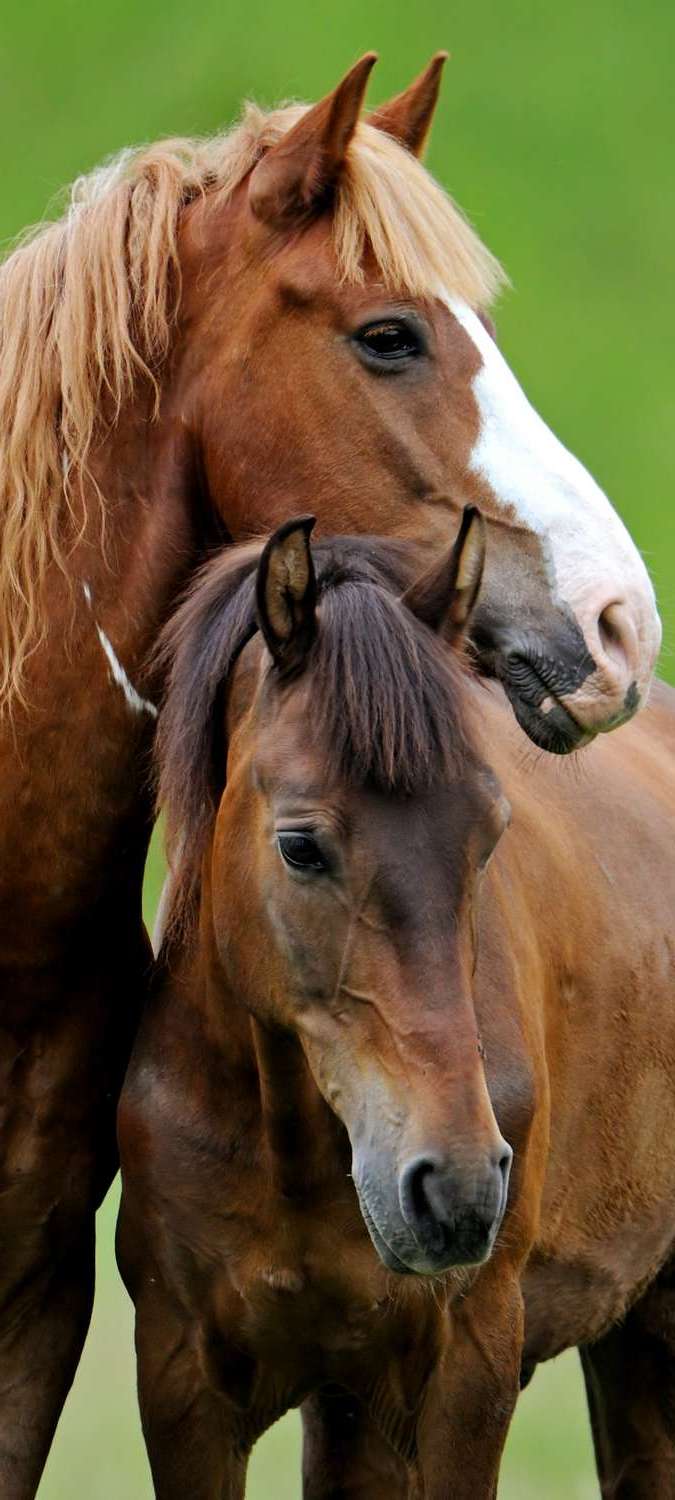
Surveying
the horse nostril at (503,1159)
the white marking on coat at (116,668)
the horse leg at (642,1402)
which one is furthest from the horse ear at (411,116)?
the horse leg at (642,1402)

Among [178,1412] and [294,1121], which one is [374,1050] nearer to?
[294,1121]

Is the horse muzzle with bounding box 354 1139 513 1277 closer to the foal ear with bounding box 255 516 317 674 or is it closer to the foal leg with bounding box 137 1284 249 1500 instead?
the foal ear with bounding box 255 516 317 674

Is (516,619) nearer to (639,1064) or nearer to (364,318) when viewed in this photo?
(364,318)

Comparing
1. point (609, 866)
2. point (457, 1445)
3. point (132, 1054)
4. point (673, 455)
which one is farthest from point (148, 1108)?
point (673, 455)

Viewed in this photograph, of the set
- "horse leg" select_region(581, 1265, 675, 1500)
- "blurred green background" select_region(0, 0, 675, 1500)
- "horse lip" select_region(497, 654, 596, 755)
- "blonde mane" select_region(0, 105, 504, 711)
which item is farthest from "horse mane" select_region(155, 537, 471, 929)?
"blurred green background" select_region(0, 0, 675, 1500)

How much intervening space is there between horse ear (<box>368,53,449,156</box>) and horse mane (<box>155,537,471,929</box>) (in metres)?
0.84

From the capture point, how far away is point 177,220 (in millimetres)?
3297

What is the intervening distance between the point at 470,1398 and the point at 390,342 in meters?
1.66

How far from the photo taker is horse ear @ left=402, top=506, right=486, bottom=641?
9.23 feet

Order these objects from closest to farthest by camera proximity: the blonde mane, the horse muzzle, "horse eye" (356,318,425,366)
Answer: the horse muzzle < "horse eye" (356,318,425,366) < the blonde mane

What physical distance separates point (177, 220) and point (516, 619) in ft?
3.05

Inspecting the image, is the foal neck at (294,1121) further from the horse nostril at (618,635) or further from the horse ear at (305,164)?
the horse ear at (305,164)

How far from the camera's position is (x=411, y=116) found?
3406 mm

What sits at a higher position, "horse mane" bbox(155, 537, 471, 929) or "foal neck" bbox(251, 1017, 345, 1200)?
"horse mane" bbox(155, 537, 471, 929)
